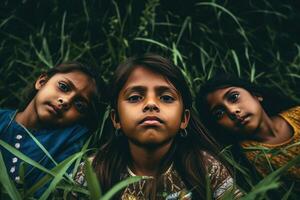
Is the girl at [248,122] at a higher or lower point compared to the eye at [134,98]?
lower

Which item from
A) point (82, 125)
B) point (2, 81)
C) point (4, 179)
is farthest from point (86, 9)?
point (4, 179)

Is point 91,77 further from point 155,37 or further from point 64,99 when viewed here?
point 155,37

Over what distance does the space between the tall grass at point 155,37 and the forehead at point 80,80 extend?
403 mm

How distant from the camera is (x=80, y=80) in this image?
6.60 ft

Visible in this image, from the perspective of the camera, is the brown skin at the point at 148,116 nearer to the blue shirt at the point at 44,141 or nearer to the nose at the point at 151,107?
the nose at the point at 151,107

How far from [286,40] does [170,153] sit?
54.7 inches

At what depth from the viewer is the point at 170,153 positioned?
5.88 ft

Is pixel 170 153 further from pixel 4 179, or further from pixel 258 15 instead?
pixel 258 15

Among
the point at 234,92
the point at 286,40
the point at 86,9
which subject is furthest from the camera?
the point at 286,40

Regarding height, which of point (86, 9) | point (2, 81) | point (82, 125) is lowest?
point (82, 125)

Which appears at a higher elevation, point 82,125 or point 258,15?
point 258,15

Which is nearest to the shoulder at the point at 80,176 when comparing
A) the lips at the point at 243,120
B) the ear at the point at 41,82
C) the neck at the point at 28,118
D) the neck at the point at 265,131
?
the neck at the point at 28,118

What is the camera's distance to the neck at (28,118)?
6.66ft

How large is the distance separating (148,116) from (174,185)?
0.31 metres
